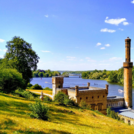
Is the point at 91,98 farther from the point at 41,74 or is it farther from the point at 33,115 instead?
the point at 41,74

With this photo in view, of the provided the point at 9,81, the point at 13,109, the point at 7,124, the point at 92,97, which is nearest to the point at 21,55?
the point at 9,81

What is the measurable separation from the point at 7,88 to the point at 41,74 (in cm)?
15378

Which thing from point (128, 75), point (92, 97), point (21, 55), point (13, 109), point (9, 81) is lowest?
point (92, 97)

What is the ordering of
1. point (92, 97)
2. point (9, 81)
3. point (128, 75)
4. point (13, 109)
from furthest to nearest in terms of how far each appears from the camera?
point (128, 75), point (92, 97), point (9, 81), point (13, 109)

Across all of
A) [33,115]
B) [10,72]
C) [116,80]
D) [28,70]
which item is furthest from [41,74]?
[33,115]

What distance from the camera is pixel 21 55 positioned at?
28719 mm

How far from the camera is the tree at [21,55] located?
28.0m

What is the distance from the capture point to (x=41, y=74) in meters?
170

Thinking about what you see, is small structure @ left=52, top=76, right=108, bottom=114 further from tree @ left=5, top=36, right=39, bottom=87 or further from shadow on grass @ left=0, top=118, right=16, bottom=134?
shadow on grass @ left=0, top=118, right=16, bottom=134

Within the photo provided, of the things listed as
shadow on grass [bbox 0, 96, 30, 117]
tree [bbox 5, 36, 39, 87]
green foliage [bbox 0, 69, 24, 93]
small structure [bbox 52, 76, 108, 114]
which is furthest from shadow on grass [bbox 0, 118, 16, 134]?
tree [bbox 5, 36, 39, 87]

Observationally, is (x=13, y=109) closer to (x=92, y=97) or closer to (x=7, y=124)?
(x=7, y=124)

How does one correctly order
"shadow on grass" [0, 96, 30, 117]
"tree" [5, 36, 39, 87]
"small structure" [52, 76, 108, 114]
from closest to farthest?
"shadow on grass" [0, 96, 30, 117] < "small structure" [52, 76, 108, 114] < "tree" [5, 36, 39, 87]

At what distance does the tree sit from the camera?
2795cm

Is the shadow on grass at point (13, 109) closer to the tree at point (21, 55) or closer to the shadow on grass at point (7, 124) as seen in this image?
the shadow on grass at point (7, 124)
